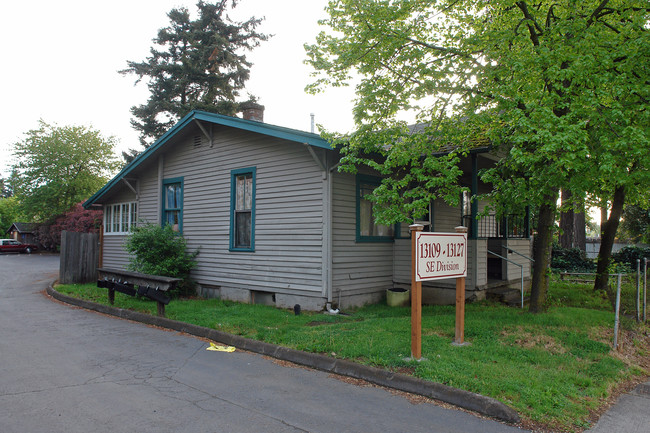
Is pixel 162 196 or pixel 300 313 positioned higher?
pixel 162 196

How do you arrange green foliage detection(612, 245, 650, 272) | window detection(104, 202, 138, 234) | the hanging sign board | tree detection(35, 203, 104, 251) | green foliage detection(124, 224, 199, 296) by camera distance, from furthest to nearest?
tree detection(35, 203, 104, 251)
green foliage detection(612, 245, 650, 272)
window detection(104, 202, 138, 234)
green foliage detection(124, 224, 199, 296)
the hanging sign board

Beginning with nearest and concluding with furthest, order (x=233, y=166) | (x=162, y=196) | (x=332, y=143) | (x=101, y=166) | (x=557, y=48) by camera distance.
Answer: (x=557, y=48) → (x=332, y=143) → (x=233, y=166) → (x=162, y=196) → (x=101, y=166)

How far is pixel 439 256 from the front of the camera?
650 cm

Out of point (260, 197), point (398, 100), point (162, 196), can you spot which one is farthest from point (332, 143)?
point (162, 196)

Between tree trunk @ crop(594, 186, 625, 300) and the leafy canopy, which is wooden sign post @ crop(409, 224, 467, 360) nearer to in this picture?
the leafy canopy

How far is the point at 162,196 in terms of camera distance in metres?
14.5

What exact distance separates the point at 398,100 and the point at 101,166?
41146 mm

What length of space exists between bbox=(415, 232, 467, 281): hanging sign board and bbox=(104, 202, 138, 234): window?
12442 millimetres

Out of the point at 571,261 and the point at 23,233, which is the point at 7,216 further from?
the point at 571,261

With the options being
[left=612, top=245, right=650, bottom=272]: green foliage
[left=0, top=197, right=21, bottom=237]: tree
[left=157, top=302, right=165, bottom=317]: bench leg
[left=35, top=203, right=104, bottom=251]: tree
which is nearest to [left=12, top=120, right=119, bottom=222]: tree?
[left=35, top=203, right=104, bottom=251]: tree

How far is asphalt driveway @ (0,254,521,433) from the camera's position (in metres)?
4.35

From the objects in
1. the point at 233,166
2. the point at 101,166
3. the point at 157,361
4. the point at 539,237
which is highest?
the point at 101,166

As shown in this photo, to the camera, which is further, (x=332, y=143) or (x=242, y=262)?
(x=242, y=262)

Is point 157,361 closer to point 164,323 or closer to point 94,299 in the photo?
point 164,323
